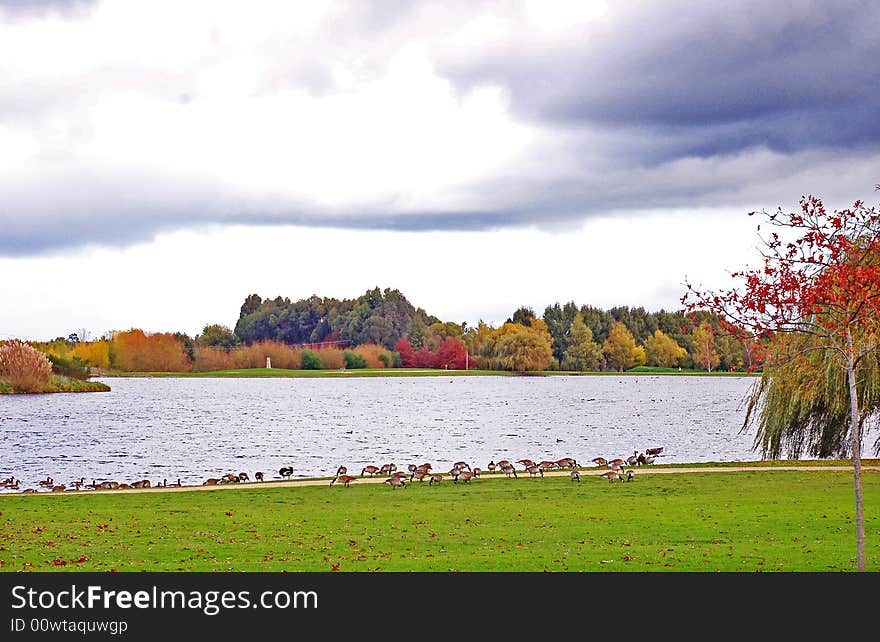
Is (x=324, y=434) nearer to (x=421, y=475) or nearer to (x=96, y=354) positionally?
(x=421, y=475)

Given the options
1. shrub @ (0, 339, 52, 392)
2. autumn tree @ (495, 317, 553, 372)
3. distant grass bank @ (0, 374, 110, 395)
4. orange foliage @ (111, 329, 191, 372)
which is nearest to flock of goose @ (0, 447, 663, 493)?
shrub @ (0, 339, 52, 392)

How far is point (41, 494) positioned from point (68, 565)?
14.4 meters

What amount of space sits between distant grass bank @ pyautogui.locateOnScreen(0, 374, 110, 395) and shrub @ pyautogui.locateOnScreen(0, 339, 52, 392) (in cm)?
91

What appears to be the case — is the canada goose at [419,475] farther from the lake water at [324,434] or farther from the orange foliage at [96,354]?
the orange foliage at [96,354]

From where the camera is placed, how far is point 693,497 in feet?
75.7

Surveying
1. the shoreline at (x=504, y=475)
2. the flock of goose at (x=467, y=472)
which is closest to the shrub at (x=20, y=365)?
the shoreline at (x=504, y=475)

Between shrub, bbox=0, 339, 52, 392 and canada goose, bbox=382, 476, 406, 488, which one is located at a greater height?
shrub, bbox=0, 339, 52, 392

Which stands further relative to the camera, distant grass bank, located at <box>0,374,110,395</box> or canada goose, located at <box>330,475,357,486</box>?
distant grass bank, located at <box>0,374,110,395</box>

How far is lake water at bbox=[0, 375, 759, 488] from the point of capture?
139 ft

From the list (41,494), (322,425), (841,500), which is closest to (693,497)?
(841,500)

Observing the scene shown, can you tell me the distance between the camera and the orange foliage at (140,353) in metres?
192

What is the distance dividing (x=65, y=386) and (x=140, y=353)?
278 ft

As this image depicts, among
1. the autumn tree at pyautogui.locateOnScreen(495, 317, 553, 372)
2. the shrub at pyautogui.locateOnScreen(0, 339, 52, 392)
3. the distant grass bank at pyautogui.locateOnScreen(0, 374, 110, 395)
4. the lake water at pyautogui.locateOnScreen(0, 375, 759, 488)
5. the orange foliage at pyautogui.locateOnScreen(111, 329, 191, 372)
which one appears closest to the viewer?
the lake water at pyautogui.locateOnScreen(0, 375, 759, 488)

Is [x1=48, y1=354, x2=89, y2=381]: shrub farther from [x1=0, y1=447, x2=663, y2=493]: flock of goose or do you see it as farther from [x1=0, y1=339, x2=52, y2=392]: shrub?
[x1=0, y1=447, x2=663, y2=493]: flock of goose
